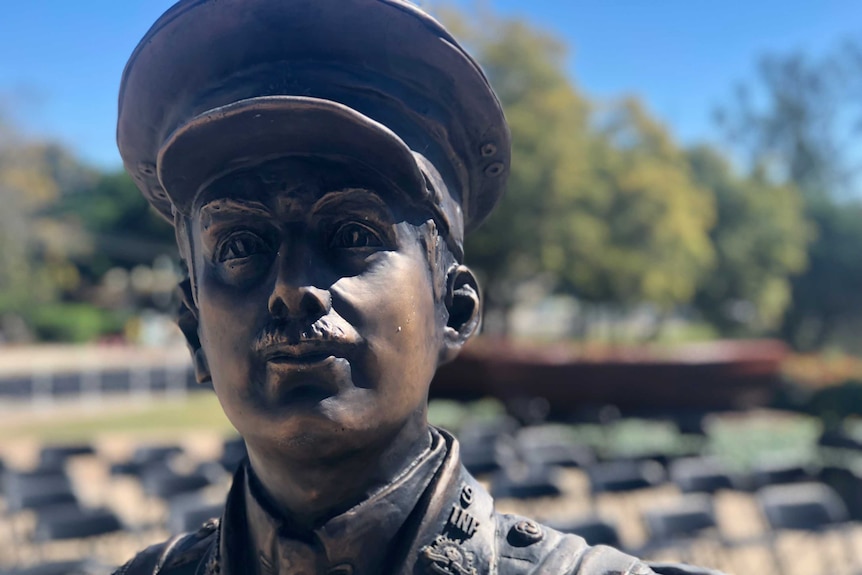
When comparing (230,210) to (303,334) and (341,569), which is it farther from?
(341,569)

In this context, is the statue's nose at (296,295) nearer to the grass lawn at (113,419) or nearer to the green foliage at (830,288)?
the grass lawn at (113,419)

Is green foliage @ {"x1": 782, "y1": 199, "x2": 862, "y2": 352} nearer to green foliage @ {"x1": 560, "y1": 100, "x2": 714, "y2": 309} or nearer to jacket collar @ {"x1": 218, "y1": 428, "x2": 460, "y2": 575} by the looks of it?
green foliage @ {"x1": 560, "y1": 100, "x2": 714, "y2": 309}

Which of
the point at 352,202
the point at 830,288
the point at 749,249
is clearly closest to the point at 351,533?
the point at 352,202

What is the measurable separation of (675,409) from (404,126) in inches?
463

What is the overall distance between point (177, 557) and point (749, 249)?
28597 mm

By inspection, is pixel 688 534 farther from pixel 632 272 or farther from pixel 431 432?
pixel 632 272

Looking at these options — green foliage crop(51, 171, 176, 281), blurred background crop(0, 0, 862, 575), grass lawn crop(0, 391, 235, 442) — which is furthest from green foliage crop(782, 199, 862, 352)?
green foliage crop(51, 171, 176, 281)

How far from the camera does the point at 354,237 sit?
1.26 m

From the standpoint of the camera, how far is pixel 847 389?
43.1 feet

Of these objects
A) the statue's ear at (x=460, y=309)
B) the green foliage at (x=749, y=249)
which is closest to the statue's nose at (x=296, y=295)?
the statue's ear at (x=460, y=309)

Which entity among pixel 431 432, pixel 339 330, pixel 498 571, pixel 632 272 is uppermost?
pixel 632 272

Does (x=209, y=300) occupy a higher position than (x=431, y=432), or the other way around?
(x=209, y=300)

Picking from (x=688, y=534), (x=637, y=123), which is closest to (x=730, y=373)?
(x=688, y=534)

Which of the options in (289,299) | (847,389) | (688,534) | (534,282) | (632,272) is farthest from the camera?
(534,282)
